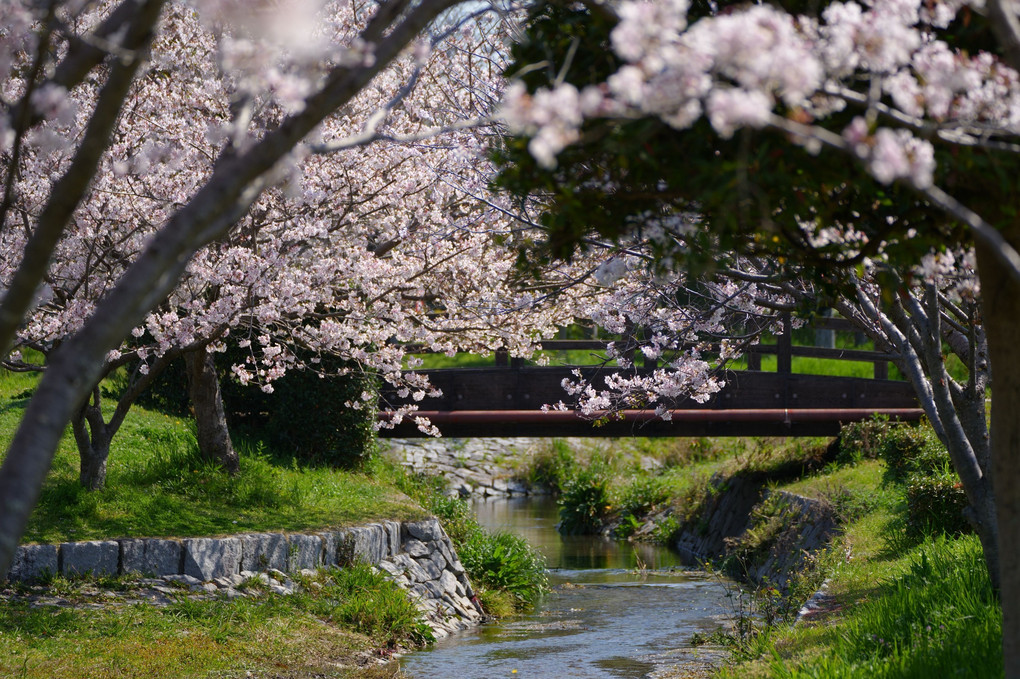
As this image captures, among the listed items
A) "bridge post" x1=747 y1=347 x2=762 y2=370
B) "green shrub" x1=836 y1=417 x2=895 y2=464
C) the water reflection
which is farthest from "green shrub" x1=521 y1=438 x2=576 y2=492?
"green shrub" x1=836 y1=417 x2=895 y2=464

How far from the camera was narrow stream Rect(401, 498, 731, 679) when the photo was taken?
8.15m

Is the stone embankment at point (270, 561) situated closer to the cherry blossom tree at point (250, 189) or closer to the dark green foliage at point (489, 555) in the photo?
the dark green foliage at point (489, 555)

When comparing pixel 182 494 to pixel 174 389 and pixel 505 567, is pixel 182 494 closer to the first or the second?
pixel 174 389

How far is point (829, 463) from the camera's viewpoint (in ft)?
47.3

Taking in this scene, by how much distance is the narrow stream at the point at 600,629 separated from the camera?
26.7 feet

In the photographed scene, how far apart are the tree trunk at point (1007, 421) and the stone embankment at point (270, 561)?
6497 millimetres

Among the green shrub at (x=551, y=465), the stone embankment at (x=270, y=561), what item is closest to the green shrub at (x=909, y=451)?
the stone embankment at (x=270, y=561)

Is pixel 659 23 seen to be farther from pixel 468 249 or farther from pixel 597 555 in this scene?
pixel 597 555

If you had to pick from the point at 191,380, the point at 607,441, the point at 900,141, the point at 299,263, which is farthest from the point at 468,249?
the point at 607,441

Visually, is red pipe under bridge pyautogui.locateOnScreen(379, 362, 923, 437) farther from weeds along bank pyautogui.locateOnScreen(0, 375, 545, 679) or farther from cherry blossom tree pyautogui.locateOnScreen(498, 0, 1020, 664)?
cherry blossom tree pyautogui.locateOnScreen(498, 0, 1020, 664)

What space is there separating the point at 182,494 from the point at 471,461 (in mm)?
14424

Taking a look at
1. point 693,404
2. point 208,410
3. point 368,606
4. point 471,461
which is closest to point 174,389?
point 208,410

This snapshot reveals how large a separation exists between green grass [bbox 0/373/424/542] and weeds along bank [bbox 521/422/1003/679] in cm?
430

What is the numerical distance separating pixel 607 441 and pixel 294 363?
1461 centimetres
